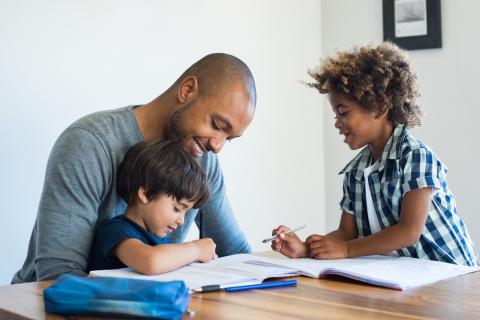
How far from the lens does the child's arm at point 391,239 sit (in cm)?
151

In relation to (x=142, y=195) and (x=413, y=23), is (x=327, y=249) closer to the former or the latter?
(x=142, y=195)

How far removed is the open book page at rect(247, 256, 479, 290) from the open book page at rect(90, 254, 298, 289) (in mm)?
53

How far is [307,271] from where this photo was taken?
4.19ft

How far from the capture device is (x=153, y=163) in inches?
56.4

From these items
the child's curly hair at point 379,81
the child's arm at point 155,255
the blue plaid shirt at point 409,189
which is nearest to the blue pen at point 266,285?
the child's arm at point 155,255

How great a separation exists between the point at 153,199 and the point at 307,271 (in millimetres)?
368

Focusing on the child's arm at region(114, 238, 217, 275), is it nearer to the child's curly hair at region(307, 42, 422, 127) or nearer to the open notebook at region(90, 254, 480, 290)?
the open notebook at region(90, 254, 480, 290)

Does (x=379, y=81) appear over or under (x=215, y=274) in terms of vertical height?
over

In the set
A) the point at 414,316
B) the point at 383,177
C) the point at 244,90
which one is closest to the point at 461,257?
the point at 383,177

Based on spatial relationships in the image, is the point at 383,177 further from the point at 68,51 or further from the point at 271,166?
the point at 271,166

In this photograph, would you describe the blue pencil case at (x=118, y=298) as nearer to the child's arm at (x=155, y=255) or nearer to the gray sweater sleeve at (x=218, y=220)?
the child's arm at (x=155, y=255)

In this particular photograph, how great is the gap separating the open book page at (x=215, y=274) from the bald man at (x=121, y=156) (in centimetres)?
15

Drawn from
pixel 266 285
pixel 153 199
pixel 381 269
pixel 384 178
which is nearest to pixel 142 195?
pixel 153 199

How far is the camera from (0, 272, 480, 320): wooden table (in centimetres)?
96
